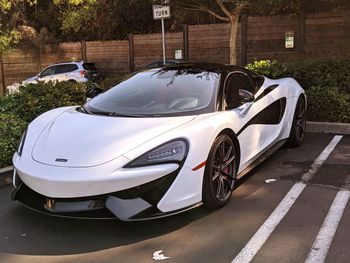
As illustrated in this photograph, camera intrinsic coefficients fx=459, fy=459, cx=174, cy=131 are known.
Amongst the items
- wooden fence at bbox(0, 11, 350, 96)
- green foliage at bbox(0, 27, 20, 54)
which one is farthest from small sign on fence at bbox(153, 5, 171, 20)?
green foliage at bbox(0, 27, 20, 54)

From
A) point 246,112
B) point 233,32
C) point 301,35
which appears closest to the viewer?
point 246,112

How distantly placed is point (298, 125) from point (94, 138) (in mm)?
3583

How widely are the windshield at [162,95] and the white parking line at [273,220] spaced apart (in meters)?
1.16

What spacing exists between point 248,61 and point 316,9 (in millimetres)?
3049

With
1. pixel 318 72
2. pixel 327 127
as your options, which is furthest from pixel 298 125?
pixel 318 72

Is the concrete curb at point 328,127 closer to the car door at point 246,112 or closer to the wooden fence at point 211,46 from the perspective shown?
the car door at point 246,112

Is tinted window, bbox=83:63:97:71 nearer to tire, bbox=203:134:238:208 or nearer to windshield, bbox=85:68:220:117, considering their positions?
windshield, bbox=85:68:220:117

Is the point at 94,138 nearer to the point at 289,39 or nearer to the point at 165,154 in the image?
the point at 165,154

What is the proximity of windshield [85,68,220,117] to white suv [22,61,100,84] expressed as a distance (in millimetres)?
14889

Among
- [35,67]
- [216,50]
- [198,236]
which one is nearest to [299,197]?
[198,236]

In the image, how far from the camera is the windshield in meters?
4.52

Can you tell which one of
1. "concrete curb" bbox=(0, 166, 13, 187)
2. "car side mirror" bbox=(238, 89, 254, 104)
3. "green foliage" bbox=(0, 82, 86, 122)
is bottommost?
"concrete curb" bbox=(0, 166, 13, 187)

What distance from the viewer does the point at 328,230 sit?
3.82 m

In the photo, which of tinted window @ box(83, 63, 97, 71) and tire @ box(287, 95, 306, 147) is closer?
tire @ box(287, 95, 306, 147)
